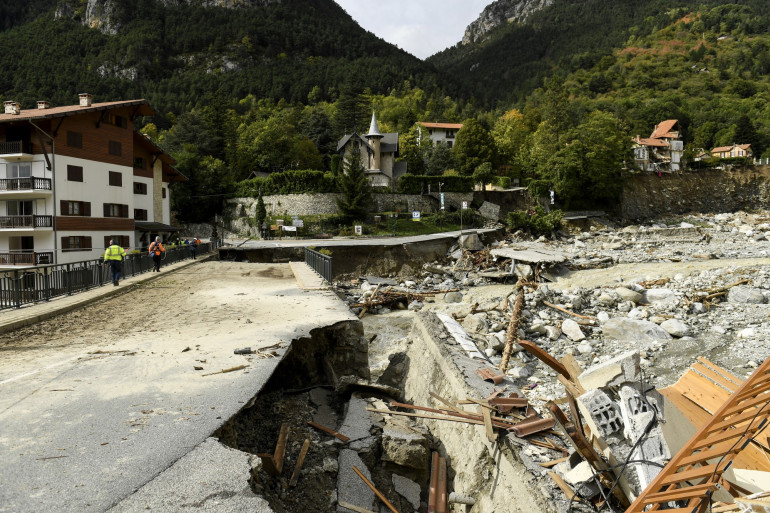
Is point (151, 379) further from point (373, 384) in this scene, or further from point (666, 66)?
point (666, 66)

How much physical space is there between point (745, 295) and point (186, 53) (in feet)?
570

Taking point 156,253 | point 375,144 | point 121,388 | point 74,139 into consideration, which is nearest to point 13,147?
point 74,139

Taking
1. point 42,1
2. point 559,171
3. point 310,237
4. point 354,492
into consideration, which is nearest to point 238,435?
point 354,492

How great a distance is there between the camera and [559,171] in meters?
55.5

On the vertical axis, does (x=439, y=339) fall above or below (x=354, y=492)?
above

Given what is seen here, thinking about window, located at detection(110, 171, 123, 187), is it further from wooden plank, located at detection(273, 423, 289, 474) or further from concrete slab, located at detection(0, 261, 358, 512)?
wooden plank, located at detection(273, 423, 289, 474)

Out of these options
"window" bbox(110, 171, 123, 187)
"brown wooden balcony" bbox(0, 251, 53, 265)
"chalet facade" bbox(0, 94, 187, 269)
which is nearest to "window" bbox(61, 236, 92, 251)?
"chalet facade" bbox(0, 94, 187, 269)

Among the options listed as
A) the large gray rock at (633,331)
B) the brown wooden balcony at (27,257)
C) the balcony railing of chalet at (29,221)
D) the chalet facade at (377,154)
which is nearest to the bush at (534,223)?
the chalet facade at (377,154)

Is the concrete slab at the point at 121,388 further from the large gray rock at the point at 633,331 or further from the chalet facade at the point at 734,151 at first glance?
the chalet facade at the point at 734,151

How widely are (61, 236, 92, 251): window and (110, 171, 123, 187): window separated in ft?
15.5

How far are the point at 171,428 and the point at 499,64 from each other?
208041 millimetres

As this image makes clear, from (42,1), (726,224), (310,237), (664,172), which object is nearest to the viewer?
(310,237)

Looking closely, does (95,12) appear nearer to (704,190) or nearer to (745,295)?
(704,190)

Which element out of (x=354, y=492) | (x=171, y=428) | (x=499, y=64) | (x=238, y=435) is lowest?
(x=354, y=492)
